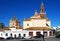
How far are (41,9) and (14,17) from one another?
17.2 metres

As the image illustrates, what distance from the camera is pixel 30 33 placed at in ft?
243

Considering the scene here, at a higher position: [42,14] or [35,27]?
[42,14]

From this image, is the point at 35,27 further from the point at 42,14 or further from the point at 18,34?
the point at 42,14

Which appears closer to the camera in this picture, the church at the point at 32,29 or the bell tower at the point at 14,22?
the church at the point at 32,29

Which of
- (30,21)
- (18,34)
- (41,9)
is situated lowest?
(18,34)

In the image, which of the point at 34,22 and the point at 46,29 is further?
the point at 34,22

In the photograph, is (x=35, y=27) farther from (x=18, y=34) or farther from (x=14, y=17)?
(x=14, y=17)

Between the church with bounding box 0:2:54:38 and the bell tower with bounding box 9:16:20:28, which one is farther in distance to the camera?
the bell tower with bounding box 9:16:20:28

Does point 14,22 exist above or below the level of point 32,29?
above

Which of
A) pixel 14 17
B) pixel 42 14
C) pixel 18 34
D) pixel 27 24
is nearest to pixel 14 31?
pixel 18 34

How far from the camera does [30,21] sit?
8056 cm

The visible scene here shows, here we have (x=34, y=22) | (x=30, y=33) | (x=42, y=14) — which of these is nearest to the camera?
(x=30, y=33)

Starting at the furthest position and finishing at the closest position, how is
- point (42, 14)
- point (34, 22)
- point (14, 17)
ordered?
point (14, 17) < point (42, 14) < point (34, 22)

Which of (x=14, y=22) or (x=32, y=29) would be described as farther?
(x=14, y=22)
